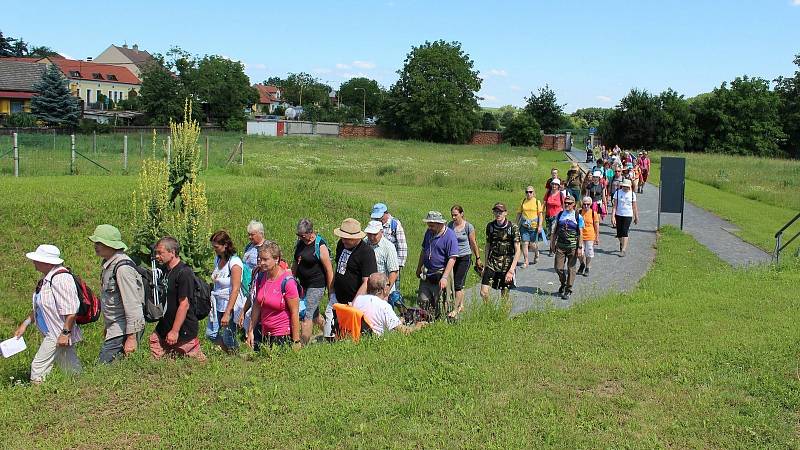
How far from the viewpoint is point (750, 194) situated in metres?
32.1

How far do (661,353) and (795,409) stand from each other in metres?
1.54

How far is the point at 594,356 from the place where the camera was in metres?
7.11

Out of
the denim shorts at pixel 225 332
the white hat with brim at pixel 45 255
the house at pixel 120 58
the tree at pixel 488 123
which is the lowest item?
the denim shorts at pixel 225 332

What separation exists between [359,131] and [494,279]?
3108 inches

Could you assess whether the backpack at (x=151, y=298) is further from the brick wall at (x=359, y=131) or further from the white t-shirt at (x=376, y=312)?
the brick wall at (x=359, y=131)

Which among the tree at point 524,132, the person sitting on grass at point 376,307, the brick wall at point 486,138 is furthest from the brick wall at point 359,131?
the person sitting on grass at point 376,307

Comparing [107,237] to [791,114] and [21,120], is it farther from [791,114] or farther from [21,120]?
[791,114]

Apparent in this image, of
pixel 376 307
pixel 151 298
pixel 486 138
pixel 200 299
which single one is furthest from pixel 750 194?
pixel 486 138

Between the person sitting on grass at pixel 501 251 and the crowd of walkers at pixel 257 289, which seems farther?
the person sitting on grass at pixel 501 251

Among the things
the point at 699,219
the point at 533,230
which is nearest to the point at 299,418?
the point at 533,230

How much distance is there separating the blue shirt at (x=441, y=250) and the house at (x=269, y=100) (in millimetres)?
126139

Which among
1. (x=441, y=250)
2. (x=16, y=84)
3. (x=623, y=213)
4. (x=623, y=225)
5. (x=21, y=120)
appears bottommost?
(x=623, y=225)

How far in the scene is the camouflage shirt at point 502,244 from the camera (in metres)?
9.94

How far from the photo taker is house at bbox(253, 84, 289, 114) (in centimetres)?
13838
